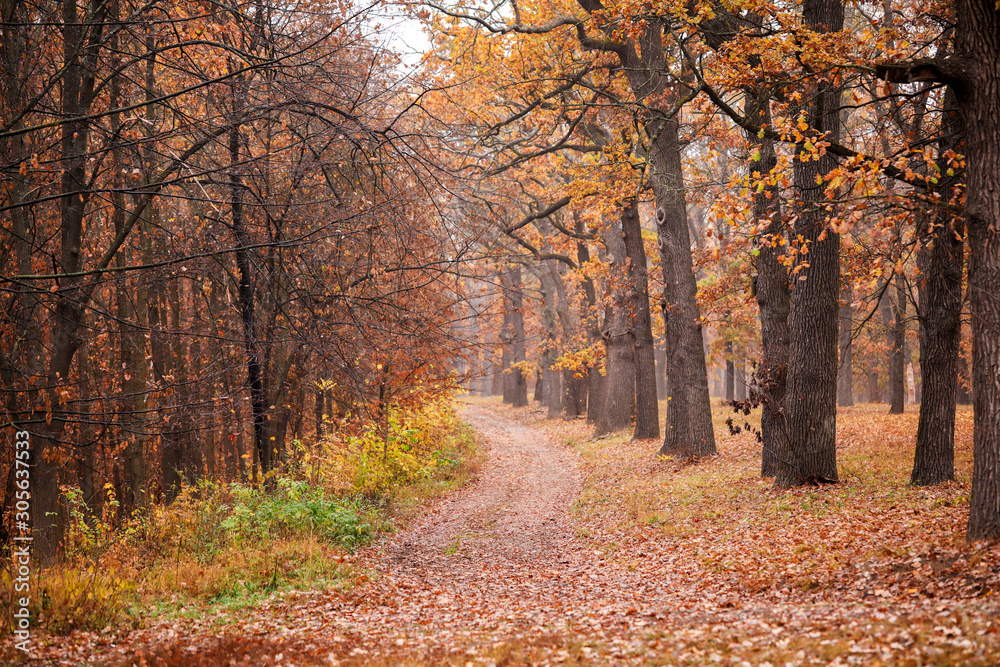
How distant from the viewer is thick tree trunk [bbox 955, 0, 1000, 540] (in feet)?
20.9

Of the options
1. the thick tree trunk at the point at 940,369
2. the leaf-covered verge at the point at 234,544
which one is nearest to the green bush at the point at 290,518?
the leaf-covered verge at the point at 234,544

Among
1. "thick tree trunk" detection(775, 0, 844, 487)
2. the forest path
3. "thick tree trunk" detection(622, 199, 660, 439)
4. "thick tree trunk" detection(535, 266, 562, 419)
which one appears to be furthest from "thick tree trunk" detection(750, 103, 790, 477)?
"thick tree trunk" detection(535, 266, 562, 419)

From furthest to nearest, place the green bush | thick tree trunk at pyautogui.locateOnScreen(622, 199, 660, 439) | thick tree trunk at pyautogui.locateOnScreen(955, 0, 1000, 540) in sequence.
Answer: thick tree trunk at pyautogui.locateOnScreen(622, 199, 660, 439) < the green bush < thick tree trunk at pyautogui.locateOnScreen(955, 0, 1000, 540)

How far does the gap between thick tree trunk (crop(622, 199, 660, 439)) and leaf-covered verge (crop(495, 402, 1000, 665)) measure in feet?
14.6

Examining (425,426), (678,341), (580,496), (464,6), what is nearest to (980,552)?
(580,496)

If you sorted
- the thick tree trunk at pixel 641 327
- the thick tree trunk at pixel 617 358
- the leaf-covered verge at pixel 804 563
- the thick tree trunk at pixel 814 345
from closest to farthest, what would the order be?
1. the leaf-covered verge at pixel 804 563
2. the thick tree trunk at pixel 814 345
3. the thick tree trunk at pixel 641 327
4. the thick tree trunk at pixel 617 358

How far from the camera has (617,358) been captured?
21.5 metres

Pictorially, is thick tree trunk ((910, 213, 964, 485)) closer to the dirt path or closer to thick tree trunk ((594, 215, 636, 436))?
the dirt path

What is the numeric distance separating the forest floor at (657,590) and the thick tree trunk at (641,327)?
5675 millimetres

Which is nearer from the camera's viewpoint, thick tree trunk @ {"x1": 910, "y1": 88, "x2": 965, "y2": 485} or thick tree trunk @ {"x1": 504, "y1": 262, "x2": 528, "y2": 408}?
thick tree trunk @ {"x1": 910, "y1": 88, "x2": 965, "y2": 485}

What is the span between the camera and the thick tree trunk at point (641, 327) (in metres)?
18.7

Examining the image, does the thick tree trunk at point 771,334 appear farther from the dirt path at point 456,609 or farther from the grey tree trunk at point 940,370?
the dirt path at point 456,609

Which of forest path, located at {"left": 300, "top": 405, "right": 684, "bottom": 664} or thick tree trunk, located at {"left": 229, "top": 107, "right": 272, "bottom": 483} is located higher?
thick tree trunk, located at {"left": 229, "top": 107, "right": 272, "bottom": 483}

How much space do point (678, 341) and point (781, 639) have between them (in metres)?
11.3
